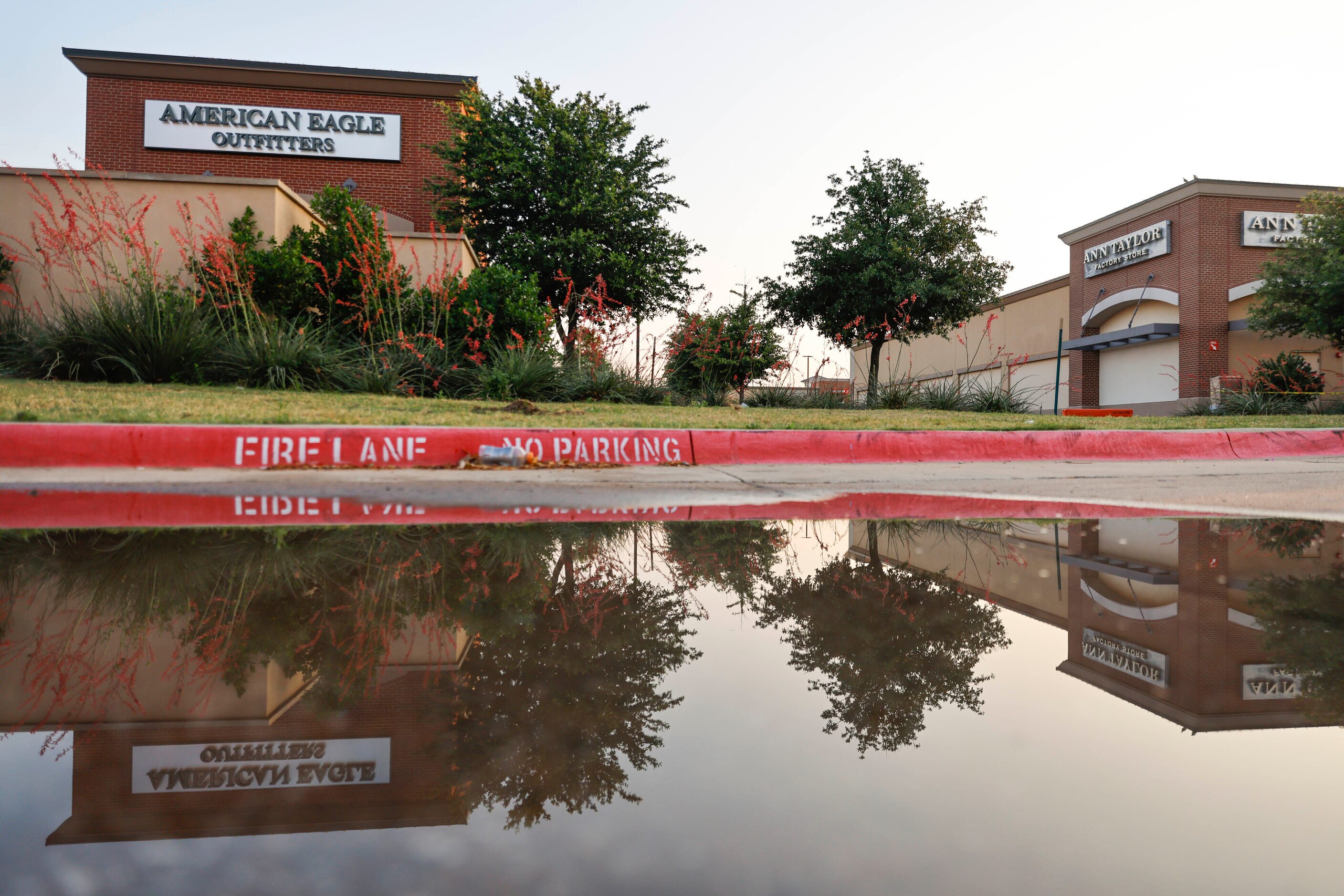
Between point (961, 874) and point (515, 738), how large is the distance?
2.94 ft

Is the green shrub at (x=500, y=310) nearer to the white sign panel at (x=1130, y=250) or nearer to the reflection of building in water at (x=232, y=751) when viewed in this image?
the reflection of building in water at (x=232, y=751)

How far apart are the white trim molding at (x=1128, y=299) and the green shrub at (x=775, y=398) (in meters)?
27.3

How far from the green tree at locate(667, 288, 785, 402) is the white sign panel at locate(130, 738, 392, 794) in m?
12.3

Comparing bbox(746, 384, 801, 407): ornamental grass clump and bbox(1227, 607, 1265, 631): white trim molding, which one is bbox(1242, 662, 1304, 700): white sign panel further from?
bbox(746, 384, 801, 407): ornamental grass clump

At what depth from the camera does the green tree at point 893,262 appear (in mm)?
31250

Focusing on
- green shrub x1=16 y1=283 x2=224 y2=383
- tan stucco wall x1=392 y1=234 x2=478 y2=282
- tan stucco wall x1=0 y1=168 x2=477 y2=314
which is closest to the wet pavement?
green shrub x1=16 y1=283 x2=224 y2=383

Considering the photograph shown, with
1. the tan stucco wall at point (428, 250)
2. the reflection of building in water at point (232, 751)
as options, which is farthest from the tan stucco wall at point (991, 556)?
the tan stucco wall at point (428, 250)

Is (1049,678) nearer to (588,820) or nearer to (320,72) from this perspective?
(588,820)

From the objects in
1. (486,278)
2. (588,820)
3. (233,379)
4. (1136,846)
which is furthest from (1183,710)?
(486,278)

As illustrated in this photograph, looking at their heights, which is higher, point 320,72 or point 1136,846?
point 320,72

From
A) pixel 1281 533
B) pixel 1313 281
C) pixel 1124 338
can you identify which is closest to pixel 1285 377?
pixel 1313 281

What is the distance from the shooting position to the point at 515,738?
1724 mm

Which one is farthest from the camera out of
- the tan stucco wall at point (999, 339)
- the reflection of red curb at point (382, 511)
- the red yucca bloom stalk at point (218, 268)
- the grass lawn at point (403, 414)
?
the tan stucco wall at point (999, 339)

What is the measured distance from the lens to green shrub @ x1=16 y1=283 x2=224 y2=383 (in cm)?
1005
